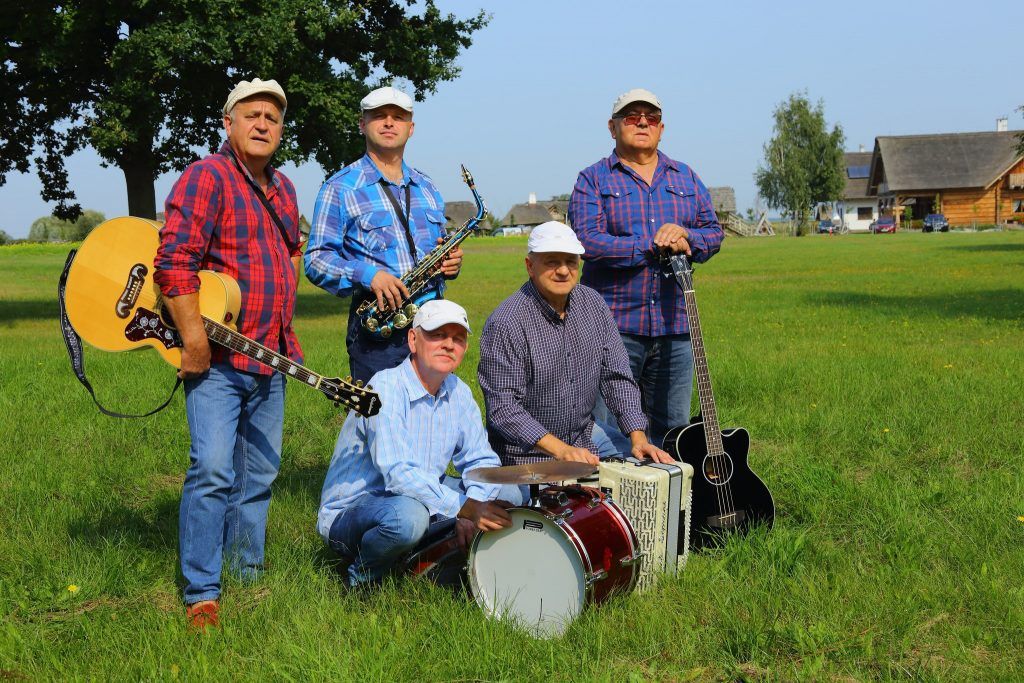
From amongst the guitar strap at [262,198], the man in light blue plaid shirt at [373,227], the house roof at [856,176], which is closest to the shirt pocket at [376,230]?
the man in light blue plaid shirt at [373,227]

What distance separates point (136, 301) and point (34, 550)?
6.11 feet

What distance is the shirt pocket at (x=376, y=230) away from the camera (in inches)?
214

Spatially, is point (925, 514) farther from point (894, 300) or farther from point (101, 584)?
point (894, 300)

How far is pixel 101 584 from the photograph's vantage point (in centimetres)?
502

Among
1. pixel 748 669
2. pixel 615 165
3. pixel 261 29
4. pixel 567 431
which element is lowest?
pixel 748 669

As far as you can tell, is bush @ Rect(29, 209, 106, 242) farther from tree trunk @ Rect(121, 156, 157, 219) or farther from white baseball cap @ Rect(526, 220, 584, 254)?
white baseball cap @ Rect(526, 220, 584, 254)

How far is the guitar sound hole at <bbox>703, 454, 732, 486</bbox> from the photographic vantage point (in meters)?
5.51

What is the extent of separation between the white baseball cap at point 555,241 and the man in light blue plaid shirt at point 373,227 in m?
0.45

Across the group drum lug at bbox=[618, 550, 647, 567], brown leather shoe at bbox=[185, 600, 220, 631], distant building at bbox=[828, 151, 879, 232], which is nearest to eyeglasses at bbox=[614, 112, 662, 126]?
drum lug at bbox=[618, 550, 647, 567]

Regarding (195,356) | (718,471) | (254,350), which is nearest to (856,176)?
(718,471)

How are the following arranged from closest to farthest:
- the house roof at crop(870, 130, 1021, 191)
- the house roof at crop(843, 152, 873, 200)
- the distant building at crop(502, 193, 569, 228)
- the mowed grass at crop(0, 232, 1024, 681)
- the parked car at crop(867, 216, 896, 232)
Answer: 1. the mowed grass at crop(0, 232, 1024, 681)
2. the parked car at crop(867, 216, 896, 232)
3. the house roof at crop(870, 130, 1021, 191)
4. the house roof at crop(843, 152, 873, 200)
5. the distant building at crop(502, 193, 569, 228)

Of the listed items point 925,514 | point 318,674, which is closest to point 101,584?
point 318,674

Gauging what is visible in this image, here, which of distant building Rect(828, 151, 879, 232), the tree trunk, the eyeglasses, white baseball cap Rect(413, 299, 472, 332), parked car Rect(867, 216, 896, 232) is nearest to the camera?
white baseball cap Rect(413, 299, 472, 332)

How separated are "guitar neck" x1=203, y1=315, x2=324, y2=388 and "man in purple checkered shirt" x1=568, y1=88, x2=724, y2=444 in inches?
84.6
